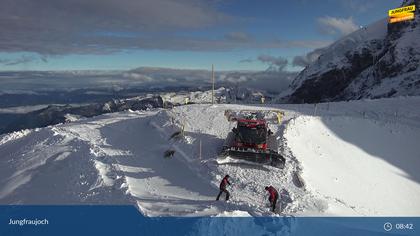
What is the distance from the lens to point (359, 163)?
93.0 ft

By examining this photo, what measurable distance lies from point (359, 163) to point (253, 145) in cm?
861

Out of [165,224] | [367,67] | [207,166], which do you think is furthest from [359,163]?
[367,67]

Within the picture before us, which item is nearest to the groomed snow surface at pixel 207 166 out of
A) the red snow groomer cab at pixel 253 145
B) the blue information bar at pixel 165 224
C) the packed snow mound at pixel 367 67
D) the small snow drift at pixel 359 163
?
the small snow drift at pixel 359 163

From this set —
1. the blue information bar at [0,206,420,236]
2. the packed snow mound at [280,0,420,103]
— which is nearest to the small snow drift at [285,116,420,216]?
the blue information bar at [0,206,420,236]

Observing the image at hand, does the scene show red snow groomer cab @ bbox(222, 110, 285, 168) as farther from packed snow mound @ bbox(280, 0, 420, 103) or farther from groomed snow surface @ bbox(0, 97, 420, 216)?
packed snow mound @ bbox(280, 0, 420, 103)

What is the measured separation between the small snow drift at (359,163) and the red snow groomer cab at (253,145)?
70.9 inches

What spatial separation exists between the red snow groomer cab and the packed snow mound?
86852mm

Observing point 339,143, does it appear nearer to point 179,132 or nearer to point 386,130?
point 386,130

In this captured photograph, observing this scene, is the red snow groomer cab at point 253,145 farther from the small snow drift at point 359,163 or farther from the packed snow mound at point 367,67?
the packed snow mound at point 367,67

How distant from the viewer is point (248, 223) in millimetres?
16094

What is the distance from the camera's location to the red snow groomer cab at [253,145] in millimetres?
23297

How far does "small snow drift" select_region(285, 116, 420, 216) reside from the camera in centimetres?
2328

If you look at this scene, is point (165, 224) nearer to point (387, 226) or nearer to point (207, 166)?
point (207, 166)

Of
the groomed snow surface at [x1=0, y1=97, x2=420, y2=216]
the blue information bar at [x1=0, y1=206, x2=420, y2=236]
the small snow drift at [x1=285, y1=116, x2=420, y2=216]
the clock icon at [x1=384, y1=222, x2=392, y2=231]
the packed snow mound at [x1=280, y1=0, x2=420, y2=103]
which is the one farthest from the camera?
the packed snow mound at [x1=280, y1=0, x2=420, y2=103]
